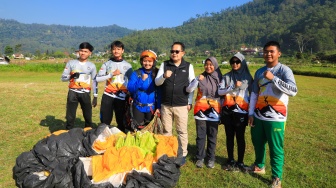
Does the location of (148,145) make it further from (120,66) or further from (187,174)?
(120,66)

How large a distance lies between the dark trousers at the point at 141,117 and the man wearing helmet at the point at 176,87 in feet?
0.75

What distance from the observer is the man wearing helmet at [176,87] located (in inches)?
155

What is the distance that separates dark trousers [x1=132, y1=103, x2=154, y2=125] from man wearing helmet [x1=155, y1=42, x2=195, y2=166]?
23cm

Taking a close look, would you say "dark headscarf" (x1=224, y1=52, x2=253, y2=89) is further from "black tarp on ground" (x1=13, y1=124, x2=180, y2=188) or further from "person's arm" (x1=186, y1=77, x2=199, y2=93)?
"black tarp on ground" (x1=13, y1=124, x2=180, y2=188)

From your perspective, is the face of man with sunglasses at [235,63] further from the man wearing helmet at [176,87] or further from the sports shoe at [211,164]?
the sports shoe at [211,164]

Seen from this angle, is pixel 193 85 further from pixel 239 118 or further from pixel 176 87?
pixel 239 118

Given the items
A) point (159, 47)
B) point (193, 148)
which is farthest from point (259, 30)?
point (193, 148)

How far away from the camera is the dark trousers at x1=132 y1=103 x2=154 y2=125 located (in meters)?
4.28

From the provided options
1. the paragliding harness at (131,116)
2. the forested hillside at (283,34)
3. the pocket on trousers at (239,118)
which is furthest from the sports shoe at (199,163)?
the forested hillside at (283,34)

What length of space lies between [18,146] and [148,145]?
290cm

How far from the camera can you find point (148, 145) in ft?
12.3

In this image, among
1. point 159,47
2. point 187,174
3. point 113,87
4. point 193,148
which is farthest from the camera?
point 159,47

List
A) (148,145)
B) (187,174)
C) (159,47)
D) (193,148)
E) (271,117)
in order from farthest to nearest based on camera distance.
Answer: (159,47) → (193,148) → (187,174) → (148,145) → (271,117)

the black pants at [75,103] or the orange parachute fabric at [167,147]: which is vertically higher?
the black pants at [75,103]
